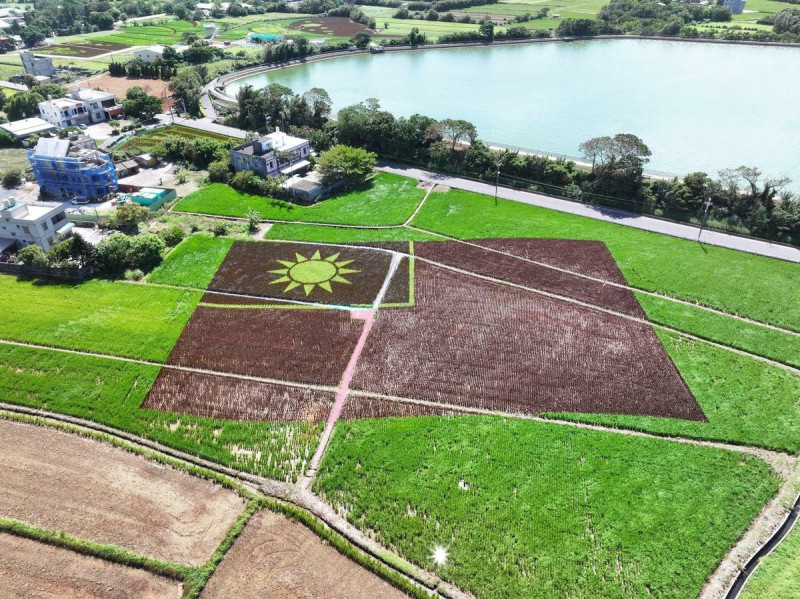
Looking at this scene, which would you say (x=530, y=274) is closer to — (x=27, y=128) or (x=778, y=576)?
(x=778, y=576)

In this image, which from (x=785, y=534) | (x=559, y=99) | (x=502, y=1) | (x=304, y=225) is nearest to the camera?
(x=785, y=534)

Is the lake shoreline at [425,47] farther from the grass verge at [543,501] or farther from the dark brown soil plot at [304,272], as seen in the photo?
the grass verge at [543,501]

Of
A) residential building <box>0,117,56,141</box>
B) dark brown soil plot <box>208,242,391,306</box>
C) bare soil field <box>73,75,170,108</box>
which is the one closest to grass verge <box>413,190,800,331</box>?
dark brown soil plot <box>208,242,391,306</box>

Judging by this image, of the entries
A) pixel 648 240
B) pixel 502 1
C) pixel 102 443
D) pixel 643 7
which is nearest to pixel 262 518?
pixel 102 443

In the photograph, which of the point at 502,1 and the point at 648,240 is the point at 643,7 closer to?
the point at 502,1

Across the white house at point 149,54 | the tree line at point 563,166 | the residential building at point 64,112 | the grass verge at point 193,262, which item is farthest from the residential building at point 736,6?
the residential building at point 64,112

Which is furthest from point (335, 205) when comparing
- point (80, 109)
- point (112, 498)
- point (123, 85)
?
point (123, 85)
